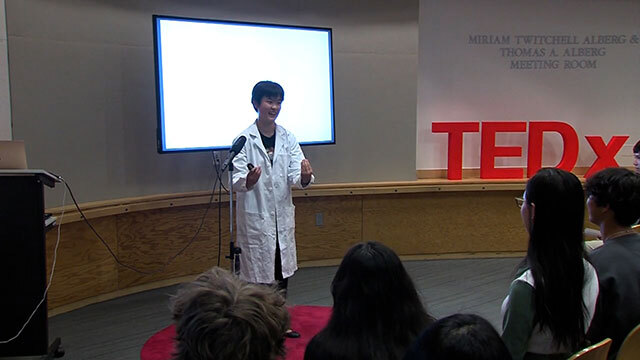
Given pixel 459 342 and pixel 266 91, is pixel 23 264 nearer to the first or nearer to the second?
pixel 266 91

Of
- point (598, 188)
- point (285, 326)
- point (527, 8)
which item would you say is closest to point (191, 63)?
point (598, 188)

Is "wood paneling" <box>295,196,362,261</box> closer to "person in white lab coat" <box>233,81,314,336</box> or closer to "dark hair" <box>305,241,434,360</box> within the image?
"person in white lab coat" <box>233,81,314,336</box>

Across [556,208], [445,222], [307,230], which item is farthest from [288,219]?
[445,222]

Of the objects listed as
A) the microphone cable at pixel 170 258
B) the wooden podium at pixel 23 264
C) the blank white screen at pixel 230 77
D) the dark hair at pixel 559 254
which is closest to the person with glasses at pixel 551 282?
the dark hair at pixel 559 254

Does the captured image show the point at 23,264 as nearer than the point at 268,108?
Yes

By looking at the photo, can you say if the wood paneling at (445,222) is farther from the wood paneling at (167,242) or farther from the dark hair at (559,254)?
the dark hair at (559,254)

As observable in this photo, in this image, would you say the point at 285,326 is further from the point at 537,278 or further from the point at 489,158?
the point at 489,158

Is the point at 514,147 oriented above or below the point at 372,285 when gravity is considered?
above

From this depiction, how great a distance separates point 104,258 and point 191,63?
5.08 ft

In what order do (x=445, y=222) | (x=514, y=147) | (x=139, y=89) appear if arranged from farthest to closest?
(x=514, y=147), (x=445, y=222), (x=139, y=89)

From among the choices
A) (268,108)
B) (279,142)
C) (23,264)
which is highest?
(268,108)

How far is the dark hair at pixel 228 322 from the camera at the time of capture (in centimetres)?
111

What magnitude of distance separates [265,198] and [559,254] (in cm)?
209

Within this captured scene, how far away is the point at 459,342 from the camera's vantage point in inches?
36.9
